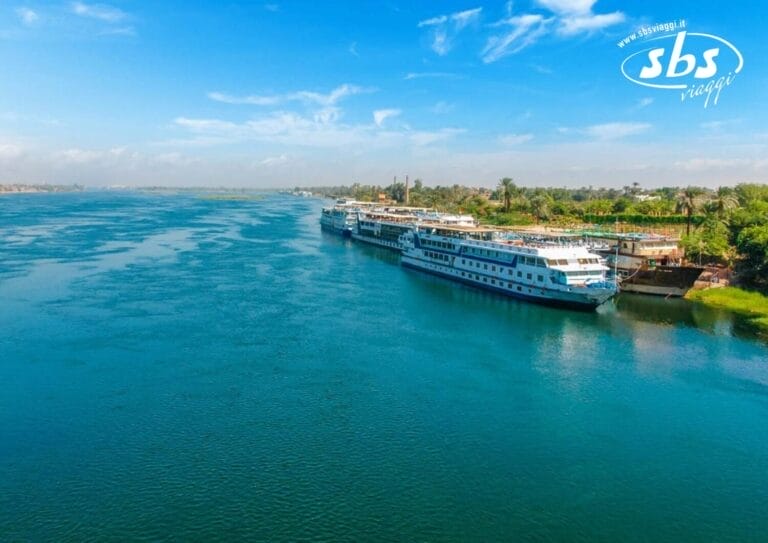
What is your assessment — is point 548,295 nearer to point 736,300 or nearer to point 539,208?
point 736,300

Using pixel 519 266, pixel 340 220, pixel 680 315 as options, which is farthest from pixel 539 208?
pixel 680 315

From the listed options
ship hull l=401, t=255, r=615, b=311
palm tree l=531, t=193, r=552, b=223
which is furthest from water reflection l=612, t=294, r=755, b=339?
palm tree l=531, t=193, r=552, b=223

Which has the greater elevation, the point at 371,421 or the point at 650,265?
the point at 650,265

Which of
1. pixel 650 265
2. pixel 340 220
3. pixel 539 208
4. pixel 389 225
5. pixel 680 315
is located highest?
pixel 539 208

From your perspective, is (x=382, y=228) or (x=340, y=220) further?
(x=340, y=220)

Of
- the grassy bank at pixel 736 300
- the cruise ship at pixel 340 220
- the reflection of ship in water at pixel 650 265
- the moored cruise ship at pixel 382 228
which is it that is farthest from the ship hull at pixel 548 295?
the cruise ship at pixel 340 220

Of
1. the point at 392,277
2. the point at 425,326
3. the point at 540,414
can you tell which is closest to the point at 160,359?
the point at 425,326

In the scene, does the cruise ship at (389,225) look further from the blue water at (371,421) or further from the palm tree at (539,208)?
the blue water at (371,421)
